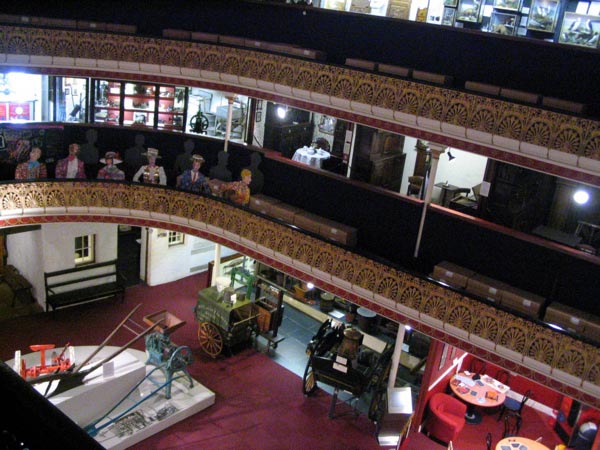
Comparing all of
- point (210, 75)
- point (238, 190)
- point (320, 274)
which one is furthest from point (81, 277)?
point (320, 274)

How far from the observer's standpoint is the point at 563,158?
1212cm

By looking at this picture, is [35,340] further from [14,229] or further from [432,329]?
[432,329]

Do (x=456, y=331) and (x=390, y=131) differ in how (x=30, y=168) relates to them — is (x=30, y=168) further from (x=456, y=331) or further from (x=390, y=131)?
(x=456, y=331)

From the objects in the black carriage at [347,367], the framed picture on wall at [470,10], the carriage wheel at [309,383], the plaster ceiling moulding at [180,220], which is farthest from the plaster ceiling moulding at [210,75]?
the carriage wheel at [309,383]

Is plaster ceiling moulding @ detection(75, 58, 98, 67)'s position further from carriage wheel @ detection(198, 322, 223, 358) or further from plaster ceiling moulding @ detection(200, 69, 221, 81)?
carriage wheel @ detection(198, 322, 223, 358)

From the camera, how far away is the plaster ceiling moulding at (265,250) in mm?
15828

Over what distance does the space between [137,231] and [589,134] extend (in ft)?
59.4

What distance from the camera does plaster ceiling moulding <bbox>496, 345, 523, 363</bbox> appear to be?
12.2 meters

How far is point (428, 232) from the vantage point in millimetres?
15023

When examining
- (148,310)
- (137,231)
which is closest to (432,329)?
(148,310)

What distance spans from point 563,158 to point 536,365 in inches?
157

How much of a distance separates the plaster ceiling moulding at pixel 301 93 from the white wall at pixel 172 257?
772 centimetres

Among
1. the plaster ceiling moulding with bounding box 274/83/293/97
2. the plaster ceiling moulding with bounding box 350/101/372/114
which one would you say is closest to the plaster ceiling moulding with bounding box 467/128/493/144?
the plaster ceiling moulding with bounding box 350/101/372/114

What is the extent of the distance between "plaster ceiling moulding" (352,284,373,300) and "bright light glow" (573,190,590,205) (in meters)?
5.27
